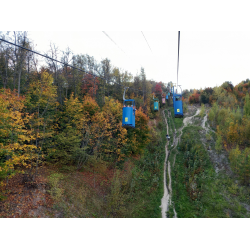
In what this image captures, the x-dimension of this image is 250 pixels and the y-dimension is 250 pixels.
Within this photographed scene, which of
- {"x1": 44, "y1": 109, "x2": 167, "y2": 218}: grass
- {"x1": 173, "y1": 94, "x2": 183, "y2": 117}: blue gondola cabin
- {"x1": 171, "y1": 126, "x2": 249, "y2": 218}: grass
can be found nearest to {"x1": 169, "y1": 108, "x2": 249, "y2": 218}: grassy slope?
{"x1": 171, "y1": 126, "x2": 249, "y2": 218}: grass

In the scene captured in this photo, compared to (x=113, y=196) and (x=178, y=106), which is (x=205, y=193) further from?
(x=113, y=196)

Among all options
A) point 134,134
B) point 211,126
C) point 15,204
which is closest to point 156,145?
point 134,134

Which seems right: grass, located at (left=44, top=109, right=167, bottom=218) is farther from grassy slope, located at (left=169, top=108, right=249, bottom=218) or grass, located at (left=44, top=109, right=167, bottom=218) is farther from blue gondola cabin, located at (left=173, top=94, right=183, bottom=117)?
blue gondola cabin, located at (left=173, top=94, right=183, bottom=117)

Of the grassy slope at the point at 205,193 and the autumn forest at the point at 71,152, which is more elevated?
the autumn forest at the point at 71,152

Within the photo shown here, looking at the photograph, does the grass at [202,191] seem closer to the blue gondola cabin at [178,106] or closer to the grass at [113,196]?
the grass at [113,196]

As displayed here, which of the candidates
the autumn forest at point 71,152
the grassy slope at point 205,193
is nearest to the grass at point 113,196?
the autumn forest at point 71,152

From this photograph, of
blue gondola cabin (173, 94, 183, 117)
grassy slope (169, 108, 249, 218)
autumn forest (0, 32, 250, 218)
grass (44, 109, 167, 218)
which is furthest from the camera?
blue gondola cabin (173, 94, 183, 117)

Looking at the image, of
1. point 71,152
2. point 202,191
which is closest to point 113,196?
point 71,152

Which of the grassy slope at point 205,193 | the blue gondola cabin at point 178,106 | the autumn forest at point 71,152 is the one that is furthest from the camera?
the blue gondola cabin at point 178,106

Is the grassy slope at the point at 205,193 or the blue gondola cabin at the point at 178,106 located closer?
the grassy slope at the point at 205,193

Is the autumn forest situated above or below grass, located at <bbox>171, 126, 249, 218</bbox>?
above

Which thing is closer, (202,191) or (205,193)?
(205,193)

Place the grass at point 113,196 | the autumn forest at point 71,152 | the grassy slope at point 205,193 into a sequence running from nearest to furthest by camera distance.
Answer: the autumn forest at point 71,152 → the grass at point 113,196 → the grassy slope at point 205,193

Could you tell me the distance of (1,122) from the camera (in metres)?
8.83
